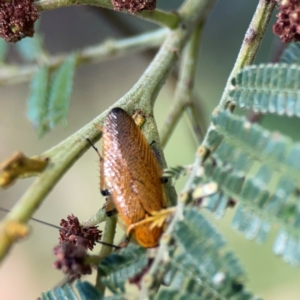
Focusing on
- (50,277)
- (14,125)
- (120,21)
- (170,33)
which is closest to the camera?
(170,33)

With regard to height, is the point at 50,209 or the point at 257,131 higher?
the point at 50,209

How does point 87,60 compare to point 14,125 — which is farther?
point 14,125

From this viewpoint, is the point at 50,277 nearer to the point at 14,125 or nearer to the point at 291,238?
the point at 14,125

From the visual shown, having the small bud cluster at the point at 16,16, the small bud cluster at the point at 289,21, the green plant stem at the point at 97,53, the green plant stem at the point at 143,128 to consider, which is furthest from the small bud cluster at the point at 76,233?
the green plant stem at the point at 97,53

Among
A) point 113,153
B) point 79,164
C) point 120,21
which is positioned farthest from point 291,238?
point 79,164

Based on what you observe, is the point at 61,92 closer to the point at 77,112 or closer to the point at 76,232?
the point at 76,232

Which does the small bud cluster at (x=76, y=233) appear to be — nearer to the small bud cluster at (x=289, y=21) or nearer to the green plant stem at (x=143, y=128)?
the green plant stem at (x=143, y=128)
